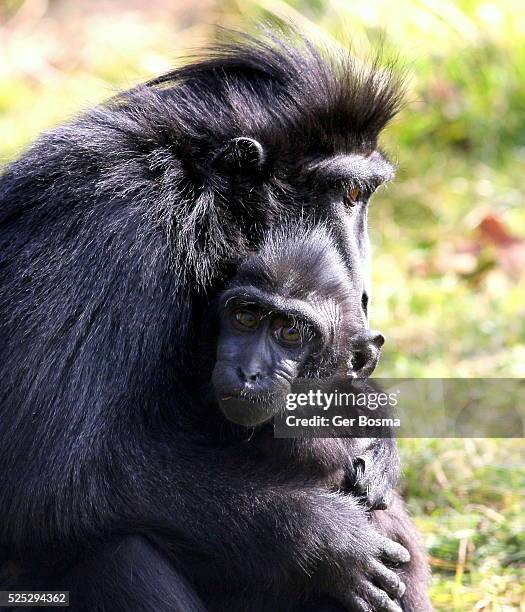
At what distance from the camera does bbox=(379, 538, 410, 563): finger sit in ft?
15.7

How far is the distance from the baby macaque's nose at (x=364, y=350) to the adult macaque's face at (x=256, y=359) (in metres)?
0.27

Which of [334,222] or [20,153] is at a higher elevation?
[20,153]

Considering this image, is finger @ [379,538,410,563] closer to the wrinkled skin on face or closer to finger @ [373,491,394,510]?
finger @ [373,491,394,510]

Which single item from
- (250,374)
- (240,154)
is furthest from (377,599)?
(240,154)

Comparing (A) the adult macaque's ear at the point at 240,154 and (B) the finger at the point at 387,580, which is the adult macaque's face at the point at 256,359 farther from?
(B) the finger at the point at 387,580

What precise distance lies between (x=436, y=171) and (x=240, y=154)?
23.2 feet

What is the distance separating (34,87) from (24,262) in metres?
10.0

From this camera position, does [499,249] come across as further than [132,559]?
Yes

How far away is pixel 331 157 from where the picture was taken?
16.3ft

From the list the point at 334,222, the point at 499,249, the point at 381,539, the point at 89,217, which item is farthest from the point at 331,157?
the point at 499,249

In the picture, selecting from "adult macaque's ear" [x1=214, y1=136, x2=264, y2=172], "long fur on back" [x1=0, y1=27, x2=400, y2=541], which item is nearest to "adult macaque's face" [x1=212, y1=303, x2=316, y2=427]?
"long fur on back" [x1=0, y1=27, x2=400, y2=541]

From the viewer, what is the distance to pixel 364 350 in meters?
4.76

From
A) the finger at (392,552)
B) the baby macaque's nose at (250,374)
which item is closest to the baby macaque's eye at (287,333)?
the baby macaque's nose at (250,374)

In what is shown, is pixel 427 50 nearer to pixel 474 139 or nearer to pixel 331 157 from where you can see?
pixel 474 139
